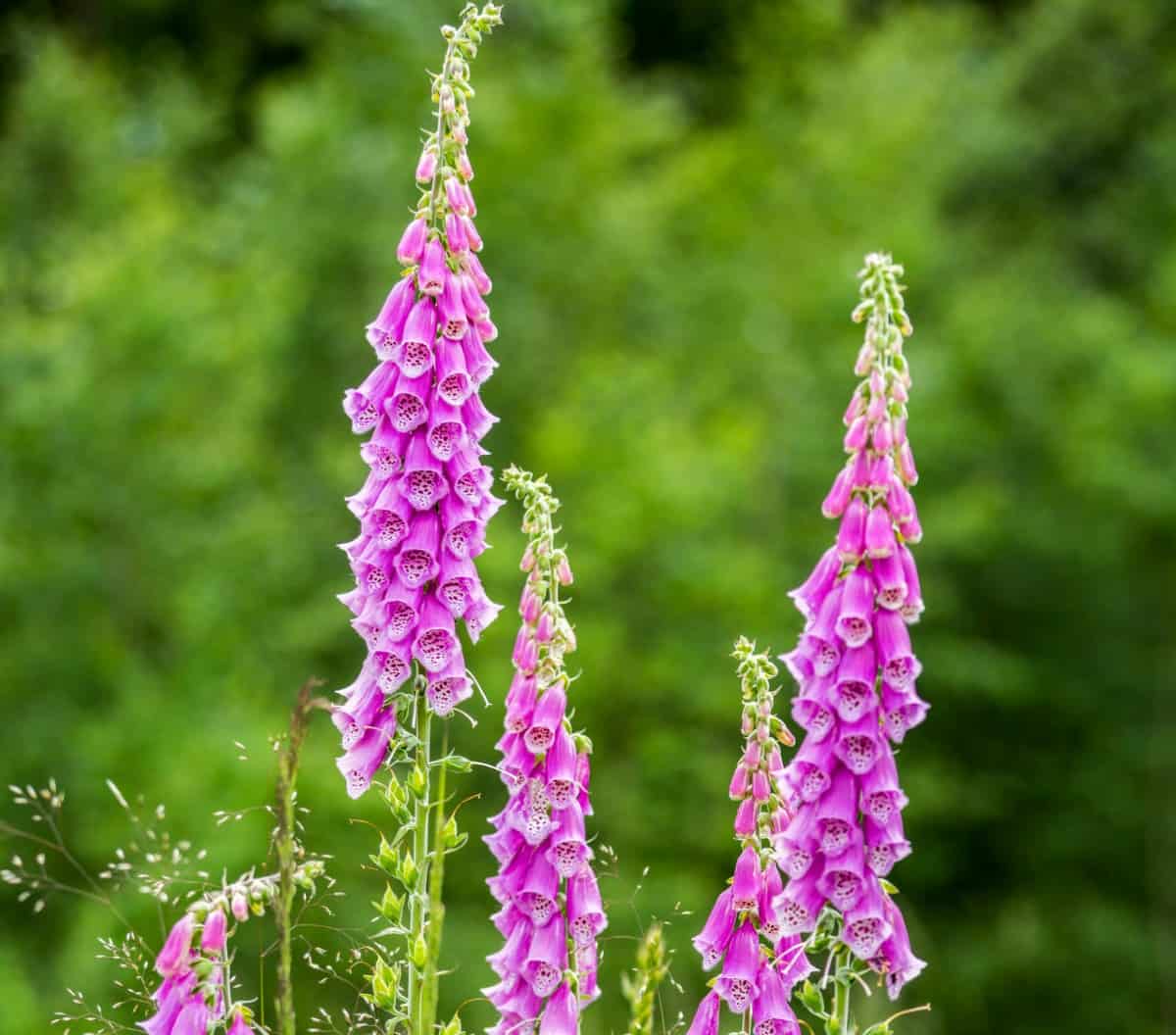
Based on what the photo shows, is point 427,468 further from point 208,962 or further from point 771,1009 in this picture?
point 771,1009

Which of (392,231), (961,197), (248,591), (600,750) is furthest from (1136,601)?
(248,591)

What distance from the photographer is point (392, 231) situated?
68.7 feet

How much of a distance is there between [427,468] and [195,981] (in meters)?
0.94

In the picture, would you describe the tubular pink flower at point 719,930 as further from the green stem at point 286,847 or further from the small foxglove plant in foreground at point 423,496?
the green stem at point 286,847

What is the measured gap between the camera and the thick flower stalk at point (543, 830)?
273cm

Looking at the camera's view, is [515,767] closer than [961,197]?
Yes

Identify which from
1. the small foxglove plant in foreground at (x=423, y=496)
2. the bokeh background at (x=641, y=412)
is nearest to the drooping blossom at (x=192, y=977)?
the small foxglove plant in foreground at (x=423, y=496)

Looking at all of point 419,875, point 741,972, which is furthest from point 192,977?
point 741,972

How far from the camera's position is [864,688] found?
8.43 feet

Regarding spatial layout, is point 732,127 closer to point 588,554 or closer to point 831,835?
point 588,554

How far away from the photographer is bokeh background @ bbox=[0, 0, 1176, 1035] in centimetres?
1655

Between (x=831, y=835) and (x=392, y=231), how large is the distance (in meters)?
19.0

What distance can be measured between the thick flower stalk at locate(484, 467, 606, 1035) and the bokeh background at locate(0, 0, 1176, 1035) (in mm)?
10357

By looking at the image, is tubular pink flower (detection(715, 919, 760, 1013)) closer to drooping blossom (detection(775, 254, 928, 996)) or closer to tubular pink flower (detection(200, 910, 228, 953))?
drooping blossom (detection(775, 254, 928, 996))
